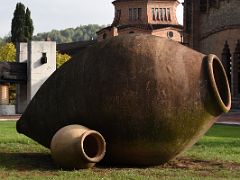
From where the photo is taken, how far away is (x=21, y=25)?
6425 centimetres

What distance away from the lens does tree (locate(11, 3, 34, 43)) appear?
6397 centimetres

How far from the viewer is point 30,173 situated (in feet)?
30.9

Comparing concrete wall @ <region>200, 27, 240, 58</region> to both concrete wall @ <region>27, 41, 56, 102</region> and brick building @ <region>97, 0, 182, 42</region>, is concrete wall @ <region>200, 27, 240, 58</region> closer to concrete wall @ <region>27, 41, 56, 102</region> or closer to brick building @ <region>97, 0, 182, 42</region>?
concrete wall @ <region>27, 41, 56, 102</region>

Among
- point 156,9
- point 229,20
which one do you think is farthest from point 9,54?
point 156,9

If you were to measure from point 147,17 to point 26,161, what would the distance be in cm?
6931

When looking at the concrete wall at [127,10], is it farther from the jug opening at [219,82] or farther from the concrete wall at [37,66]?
the jug opening at [219,82]

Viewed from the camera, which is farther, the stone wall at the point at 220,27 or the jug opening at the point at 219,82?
the stone wall at the point at 220,27

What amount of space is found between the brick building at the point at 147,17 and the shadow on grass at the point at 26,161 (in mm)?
62961

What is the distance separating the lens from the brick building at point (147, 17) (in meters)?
75.6

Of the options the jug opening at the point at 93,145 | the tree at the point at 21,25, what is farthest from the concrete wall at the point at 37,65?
the jug opening at the point at 93,145

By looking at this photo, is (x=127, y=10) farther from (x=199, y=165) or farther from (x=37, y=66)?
(x=199, y=165)

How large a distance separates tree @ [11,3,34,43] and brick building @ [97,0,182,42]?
43.8 feet

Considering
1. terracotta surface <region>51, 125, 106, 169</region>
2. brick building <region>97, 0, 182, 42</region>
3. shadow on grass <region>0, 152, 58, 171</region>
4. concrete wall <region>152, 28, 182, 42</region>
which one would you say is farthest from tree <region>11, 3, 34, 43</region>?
Answer: terracotta surface <region>51, 125, 106, 169</region>

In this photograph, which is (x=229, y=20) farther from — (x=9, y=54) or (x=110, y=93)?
(x=110, y=93)
